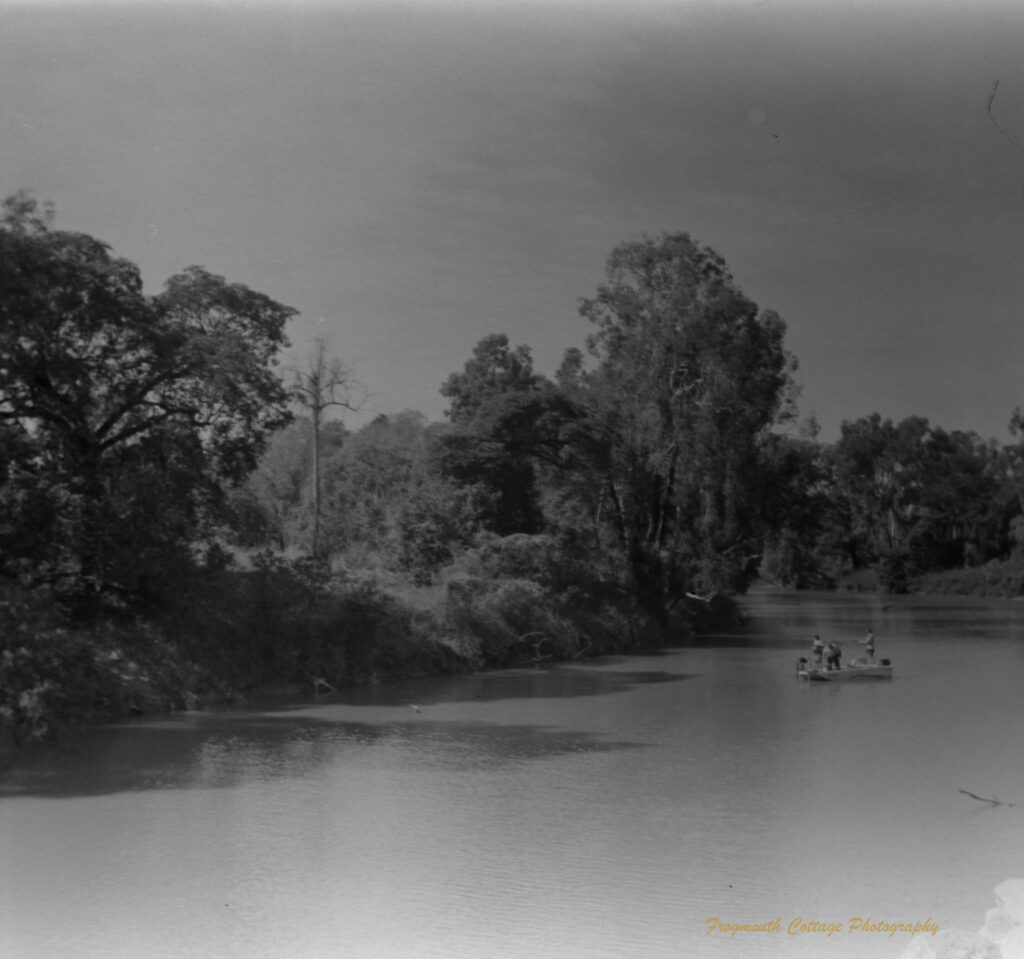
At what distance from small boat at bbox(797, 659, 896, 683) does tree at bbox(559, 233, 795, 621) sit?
9564 millimetres

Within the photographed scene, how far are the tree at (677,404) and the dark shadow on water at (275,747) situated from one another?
13984 mm

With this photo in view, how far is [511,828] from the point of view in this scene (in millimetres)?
10586

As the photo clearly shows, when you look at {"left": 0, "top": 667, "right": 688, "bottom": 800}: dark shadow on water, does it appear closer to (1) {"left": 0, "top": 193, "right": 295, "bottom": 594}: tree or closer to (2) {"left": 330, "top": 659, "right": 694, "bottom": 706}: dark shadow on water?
(2) {"left": 330, "top": 659, "right": 694, "bottom": 706}: dark shadow on water

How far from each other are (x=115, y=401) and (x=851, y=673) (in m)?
14.3

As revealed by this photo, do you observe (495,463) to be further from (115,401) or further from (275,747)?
(275,747)

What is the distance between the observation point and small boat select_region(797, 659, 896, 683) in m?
21.2

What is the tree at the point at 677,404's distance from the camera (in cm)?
3191

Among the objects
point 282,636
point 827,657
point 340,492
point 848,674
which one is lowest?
point 848,674

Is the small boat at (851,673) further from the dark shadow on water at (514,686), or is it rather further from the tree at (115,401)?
the tree at (115,401)

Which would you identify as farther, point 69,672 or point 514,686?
point 514,686

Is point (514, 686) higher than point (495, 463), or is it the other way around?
point (495, 463)

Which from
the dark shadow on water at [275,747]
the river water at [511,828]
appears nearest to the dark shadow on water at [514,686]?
the dark shadow on water at [275,747]

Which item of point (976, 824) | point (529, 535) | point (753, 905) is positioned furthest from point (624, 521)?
point (753, 905)

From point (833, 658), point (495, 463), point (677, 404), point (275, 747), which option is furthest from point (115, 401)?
point (677, 404)
